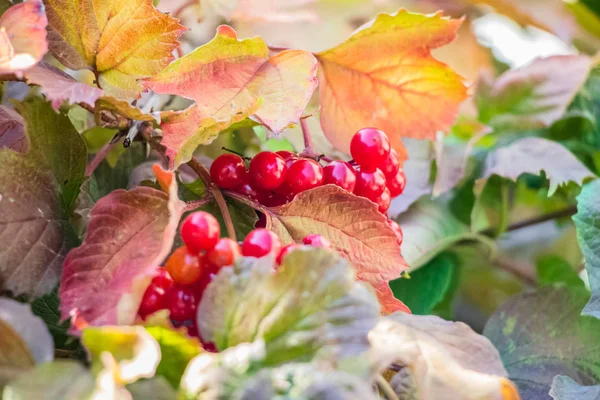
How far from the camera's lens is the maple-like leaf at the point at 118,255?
0.20 m

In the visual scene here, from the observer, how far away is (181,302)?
0.22 meters

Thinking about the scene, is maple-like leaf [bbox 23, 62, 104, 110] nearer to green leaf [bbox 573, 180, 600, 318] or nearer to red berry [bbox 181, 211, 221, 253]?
red berry [bbox 181, 211, 221, 253]

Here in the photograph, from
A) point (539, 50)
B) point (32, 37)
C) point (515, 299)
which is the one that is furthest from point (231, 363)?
point (539, 50)

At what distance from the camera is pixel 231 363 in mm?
185

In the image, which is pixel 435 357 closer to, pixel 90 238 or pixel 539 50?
pixel 90 238

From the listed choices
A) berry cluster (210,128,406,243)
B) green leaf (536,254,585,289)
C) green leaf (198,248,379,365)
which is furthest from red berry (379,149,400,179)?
green leaf (536,254,585,289)

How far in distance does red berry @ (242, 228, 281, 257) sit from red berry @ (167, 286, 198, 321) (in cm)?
2

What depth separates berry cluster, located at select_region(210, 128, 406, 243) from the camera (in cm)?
27

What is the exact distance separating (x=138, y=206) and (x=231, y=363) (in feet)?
0.28

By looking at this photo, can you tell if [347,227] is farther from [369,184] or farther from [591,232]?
[591,232]

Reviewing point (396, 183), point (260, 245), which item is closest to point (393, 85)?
point (396, 183)

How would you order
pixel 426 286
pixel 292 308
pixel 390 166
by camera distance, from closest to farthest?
pixel 292 308
pixel 390 166
pixel 426 286

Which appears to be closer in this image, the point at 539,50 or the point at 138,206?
the point at 138,206

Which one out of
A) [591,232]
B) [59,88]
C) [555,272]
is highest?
[59,88]
